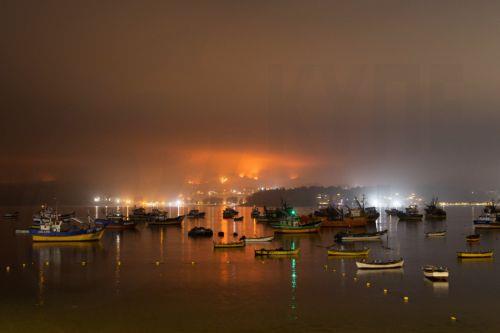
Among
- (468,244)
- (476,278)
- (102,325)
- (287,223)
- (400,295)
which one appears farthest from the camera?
(287,223)

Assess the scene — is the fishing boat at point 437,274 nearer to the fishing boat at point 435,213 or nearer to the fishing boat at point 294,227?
the fishing boat at point 294,227

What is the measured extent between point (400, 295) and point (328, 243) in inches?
1065

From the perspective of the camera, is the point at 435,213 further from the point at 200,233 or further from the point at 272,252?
the point at 272,252

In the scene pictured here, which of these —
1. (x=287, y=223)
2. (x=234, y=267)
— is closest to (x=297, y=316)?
(x=234, y=267)

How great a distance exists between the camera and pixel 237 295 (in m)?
24.0

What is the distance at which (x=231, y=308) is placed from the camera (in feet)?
70.2

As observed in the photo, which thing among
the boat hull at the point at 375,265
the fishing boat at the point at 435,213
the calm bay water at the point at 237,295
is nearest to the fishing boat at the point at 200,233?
the calm bay water at the point at 237,295

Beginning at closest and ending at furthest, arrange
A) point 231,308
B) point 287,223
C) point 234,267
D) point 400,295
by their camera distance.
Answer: point 231,308, point 400,295, point 234,267, point 287,223

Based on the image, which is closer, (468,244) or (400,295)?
(400,295)

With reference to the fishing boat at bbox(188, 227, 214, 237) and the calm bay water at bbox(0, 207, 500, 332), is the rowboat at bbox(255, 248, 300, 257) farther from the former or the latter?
the fishing boat at bbox(188, 227, 214, 237)

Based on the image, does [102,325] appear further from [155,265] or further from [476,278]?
[476,278]

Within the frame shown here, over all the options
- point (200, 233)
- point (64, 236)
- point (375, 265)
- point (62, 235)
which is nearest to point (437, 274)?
point (375, 265)

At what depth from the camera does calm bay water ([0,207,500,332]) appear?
19.1 metres

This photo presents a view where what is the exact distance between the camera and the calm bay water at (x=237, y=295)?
19.1 meters
